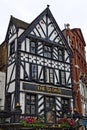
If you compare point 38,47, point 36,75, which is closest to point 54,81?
point 36,75

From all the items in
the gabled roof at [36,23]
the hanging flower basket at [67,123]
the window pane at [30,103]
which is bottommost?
the hanging flower basket at [67,123]

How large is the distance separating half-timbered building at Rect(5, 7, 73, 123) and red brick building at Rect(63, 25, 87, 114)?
1964mm

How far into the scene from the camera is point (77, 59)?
31188mm

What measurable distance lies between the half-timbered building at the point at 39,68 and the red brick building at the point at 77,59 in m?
1.96

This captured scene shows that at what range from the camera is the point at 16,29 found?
24594 millimetres

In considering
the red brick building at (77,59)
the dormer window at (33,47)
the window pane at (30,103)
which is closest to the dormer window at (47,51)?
the dormer window at (33,47)

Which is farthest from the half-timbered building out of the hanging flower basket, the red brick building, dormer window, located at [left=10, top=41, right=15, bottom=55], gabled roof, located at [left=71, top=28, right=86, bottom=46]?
gabled roof, located at [left=71, top=28, right=86, bottom=46]

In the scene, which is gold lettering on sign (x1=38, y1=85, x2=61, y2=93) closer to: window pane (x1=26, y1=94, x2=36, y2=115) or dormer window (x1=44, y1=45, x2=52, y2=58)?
window pane (x1=26, y1=94, x2=36, y2=115)

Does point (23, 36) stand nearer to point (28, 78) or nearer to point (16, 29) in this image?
point (16, 29)

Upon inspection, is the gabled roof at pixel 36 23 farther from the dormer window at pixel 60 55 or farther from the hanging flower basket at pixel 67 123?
the hanging flower basket at pixel 67 123

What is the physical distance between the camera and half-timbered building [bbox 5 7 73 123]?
74.1ft

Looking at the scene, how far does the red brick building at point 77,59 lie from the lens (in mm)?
28141

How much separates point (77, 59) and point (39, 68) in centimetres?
836

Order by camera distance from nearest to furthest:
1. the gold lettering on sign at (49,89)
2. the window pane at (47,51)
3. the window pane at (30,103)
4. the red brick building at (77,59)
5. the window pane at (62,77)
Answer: the window pane at (30,103) < the gold lettering on sign at (49,89) < the window pane at (47,51) < the window pane at (62,77) < the red brick building at (77,59)
